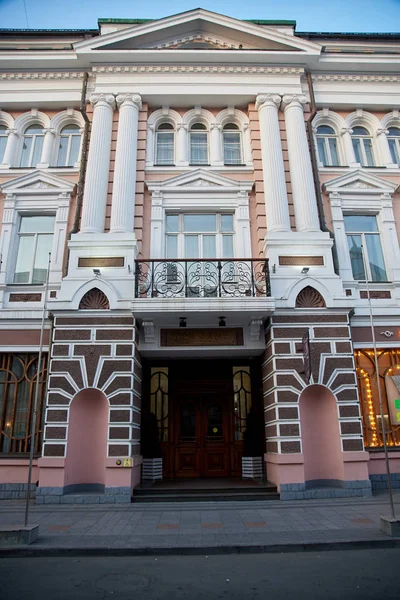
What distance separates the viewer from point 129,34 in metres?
14.5

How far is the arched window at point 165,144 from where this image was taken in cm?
1479

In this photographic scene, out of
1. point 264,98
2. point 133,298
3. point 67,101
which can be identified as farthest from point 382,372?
point 67,101

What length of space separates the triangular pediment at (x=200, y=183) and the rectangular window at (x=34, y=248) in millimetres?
3720

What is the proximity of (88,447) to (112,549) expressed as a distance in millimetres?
4629

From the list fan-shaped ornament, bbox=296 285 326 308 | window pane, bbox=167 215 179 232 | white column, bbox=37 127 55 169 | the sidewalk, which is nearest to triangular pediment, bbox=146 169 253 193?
window pane, bbox=167 215 179 232

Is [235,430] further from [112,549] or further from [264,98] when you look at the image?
[264,98]

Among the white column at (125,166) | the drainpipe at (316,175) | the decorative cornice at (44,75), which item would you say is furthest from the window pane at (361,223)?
the decorative cornice at (44,75)

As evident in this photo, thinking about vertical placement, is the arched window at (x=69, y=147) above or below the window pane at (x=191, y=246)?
above

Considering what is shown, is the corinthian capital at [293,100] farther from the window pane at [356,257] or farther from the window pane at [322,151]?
the window pane at [356,257]

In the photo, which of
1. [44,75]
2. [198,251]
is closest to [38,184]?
[44,75]

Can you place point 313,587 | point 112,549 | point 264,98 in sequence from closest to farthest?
point 313,587 → point 112,549 → point 264,98

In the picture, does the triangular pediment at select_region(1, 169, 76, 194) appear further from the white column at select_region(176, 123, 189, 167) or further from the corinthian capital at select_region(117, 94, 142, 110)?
the white column at select_region(176, 123, 189, 167)

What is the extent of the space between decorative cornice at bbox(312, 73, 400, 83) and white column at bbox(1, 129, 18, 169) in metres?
10.9

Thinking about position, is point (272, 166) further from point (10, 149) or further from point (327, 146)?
point (10, 149)
